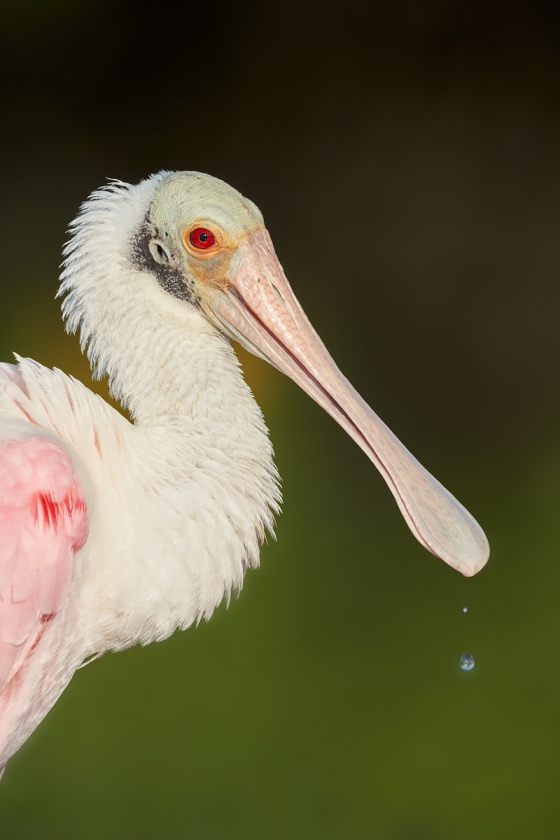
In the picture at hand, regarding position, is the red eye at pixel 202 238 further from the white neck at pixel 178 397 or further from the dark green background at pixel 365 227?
the dark green background at pixel 365 227

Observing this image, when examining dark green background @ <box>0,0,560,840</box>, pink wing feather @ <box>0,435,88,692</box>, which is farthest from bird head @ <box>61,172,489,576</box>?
dark green background @ <box>0,0,560,840</box>

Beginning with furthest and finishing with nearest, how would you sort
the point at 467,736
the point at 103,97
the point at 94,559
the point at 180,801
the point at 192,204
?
the point at 103,97 → the point at 467,736 → the point at 180,801 → the point at 192,204 → the point at 94,559

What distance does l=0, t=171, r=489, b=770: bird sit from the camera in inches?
64.9

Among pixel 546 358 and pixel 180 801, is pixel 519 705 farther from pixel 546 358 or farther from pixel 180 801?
pixel 546 358

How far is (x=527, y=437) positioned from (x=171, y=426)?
11.4 ft

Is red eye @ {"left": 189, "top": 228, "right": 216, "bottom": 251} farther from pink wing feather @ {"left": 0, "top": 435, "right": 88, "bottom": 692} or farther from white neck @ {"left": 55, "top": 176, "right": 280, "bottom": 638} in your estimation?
pink wing feather @ {"left": 0, "top": 435, "right": 88, "bottom": 692}

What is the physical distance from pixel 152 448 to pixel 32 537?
0.22 m

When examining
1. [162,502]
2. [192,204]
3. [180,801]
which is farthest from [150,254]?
[180,801]

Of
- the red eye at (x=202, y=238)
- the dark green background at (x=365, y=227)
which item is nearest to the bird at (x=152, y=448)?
the red eye at (x=202, y=238)

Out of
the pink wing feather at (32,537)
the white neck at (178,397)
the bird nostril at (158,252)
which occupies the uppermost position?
the bird nostril at (158,252)

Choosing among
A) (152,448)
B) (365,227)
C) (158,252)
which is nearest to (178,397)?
(152,448)

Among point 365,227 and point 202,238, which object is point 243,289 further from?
point 365,227

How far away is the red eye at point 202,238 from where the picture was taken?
180 centimetres

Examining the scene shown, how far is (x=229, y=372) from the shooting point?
1831 mm
